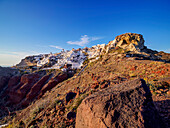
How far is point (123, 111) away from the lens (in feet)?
7.79

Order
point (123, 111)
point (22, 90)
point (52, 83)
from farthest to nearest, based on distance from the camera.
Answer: point (22, 90)
point (52, 83)
point (123, 111)

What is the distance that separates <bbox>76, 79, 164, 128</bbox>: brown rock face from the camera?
217cm

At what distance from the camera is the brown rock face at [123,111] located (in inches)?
85.5

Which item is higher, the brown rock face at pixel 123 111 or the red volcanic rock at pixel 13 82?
the brown rock face at pixel 123 111

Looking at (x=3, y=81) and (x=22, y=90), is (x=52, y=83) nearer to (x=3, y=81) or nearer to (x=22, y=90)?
(x=22, y=90)

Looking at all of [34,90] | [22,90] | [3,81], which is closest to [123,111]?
[34,90]

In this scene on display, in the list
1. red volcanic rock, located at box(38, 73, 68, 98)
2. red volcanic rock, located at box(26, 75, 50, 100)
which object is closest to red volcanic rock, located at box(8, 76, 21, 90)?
red volcanic rock, located at box(26, 75, 50, 100)

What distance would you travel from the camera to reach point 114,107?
2527 millimetres

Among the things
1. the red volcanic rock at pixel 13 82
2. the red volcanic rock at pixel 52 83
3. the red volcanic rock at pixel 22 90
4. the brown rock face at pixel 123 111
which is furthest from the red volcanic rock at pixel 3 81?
the brown rock face at pixel 123 111

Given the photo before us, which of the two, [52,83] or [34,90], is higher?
[52,83]

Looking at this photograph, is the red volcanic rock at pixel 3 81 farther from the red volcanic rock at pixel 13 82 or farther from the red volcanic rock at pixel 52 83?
the red volcanic rock at pixel 52 83

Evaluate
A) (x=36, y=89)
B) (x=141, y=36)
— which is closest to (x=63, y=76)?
(x=36, y=89)

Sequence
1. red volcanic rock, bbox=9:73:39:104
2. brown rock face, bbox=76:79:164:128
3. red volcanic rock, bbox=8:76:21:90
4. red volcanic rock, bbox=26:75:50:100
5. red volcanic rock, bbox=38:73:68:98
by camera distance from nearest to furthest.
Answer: brown rock face, bbox=76:79:164:128 < red volcanic rock, bbox=38:73:68:98 < red volcanic rock, bbox=26:75:50:100 < red volcanic rock, bbox=9:73:39:104 < red volcanic rock, bbox=8:76:21:90

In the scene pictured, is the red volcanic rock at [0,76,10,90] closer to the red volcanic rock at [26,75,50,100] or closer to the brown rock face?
the red volcanic rock at [26,75,50,100]
